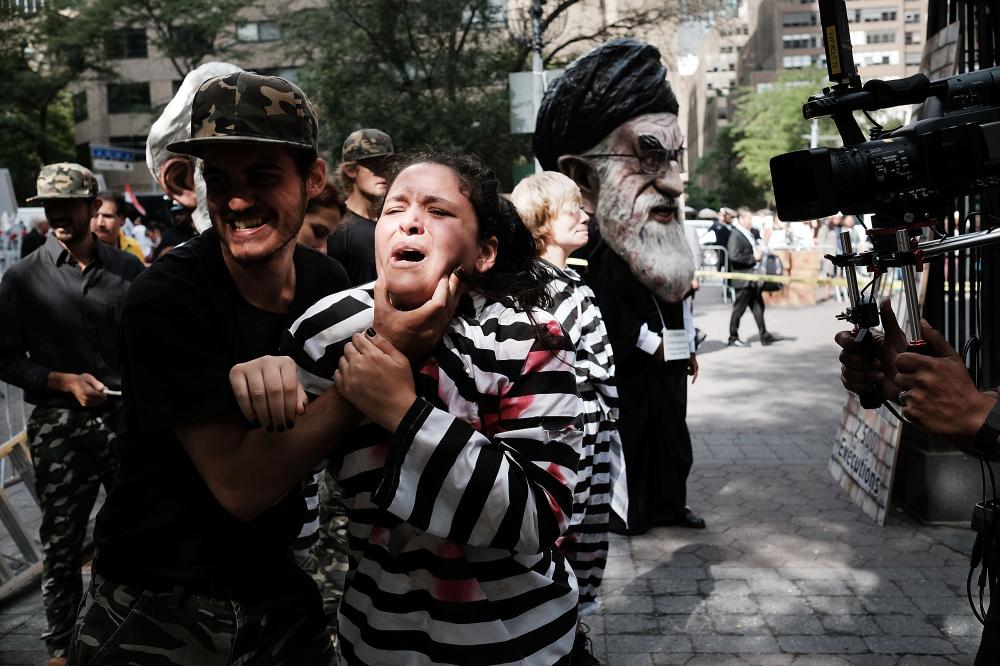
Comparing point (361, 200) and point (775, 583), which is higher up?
point (361, 200)

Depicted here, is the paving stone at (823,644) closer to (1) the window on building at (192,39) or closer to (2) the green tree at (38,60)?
(2) the green tree at (38,60)

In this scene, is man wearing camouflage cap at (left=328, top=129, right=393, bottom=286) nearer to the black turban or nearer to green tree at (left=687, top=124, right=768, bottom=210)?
the black turban

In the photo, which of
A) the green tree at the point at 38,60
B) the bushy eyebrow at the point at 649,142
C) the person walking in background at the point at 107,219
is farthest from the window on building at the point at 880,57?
the person walking in background at the point at 107,219

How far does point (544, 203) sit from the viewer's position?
4355 mm

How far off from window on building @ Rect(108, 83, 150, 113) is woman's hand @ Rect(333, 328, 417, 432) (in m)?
45.2

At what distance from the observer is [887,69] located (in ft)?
386

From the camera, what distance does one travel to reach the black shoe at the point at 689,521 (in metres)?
5.98

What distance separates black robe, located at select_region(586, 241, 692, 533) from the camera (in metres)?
5.78

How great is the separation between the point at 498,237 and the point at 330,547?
8.11ft

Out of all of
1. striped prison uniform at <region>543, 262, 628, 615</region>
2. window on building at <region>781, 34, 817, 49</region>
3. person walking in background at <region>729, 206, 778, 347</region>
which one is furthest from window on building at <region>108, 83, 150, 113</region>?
window on building at <region>781, 34, 817, 49</region>

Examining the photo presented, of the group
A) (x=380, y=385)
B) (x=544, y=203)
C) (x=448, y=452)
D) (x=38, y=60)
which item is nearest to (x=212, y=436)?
(x=380, y=385)

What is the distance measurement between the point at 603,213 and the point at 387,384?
14.0 ft

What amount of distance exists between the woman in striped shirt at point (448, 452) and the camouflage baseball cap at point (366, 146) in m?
3.03

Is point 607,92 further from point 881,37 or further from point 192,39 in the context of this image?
point 881,37
